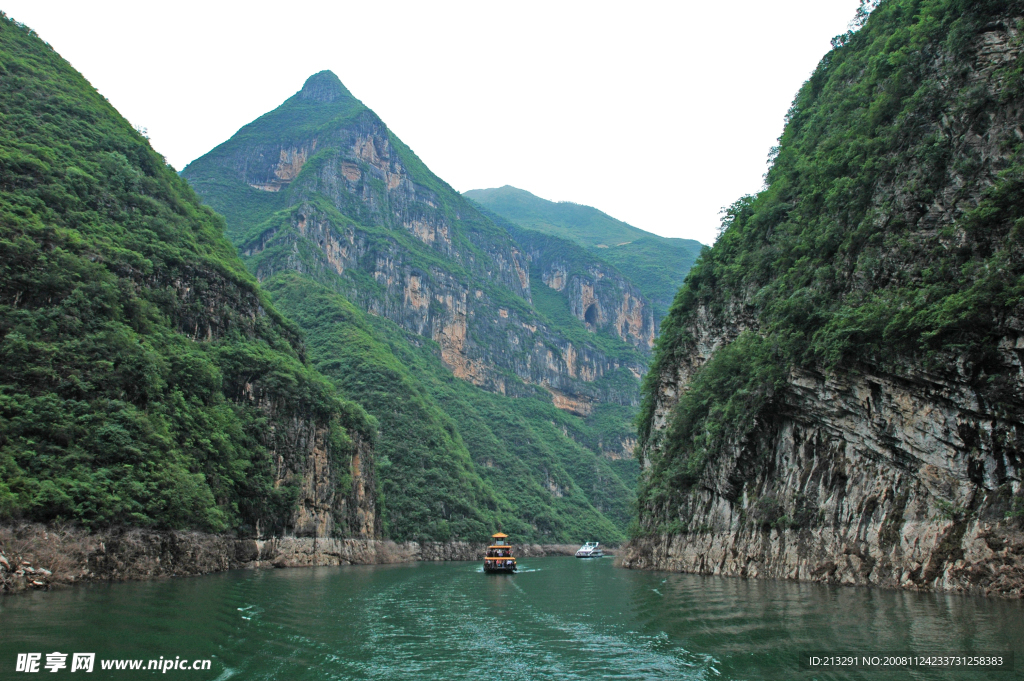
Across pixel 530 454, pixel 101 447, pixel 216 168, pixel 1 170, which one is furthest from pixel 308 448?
pixel 216 168

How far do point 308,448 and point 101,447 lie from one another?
2885 centimetres

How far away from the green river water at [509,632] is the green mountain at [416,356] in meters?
61.0

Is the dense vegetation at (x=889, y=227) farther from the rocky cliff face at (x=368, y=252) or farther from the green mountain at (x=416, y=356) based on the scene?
the rocky cliff face at (x=368, y=252)

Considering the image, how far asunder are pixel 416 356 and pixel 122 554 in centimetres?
11900

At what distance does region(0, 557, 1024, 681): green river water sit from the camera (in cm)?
1473

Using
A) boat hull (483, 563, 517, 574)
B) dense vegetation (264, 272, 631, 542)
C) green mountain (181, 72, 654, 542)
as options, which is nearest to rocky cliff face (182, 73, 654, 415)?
green mountain (181, 72, 654, 542)

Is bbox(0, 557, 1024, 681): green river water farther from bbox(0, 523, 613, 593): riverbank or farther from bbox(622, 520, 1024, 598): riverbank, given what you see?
bbox(0, 523, 613, 593): riverbank

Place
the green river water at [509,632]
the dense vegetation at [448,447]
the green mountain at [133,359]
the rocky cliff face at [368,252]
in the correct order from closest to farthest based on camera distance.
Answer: the green river water at [509,632], the green mountain at [133,359], the dense vegetation at [448,447], the rocky cliff face at [368,252]

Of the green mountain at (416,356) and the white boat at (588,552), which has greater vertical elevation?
the green mountain at (416,356)

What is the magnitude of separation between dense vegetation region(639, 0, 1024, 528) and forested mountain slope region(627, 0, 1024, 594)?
0.09 meters

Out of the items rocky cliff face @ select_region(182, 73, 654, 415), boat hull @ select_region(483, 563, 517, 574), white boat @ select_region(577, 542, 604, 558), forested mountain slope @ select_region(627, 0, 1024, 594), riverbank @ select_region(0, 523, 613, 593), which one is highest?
rocky cliff face @ select_region(182, 73, 654, 415)

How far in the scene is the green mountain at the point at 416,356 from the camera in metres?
99.8

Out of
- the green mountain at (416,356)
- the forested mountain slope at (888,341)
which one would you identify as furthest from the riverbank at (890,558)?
the green mountain at (416,356)

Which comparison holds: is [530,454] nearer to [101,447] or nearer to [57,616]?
[101,447]
